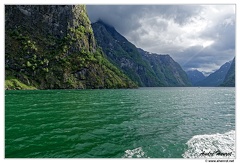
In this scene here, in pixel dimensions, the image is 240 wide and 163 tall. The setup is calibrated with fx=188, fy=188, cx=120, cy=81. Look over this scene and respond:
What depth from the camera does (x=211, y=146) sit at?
56.8ft

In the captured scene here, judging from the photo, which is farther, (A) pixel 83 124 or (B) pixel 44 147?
(A) pixel 83 124

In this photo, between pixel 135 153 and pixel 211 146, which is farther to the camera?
pixel 211 146

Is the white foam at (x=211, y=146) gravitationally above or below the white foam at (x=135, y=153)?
below

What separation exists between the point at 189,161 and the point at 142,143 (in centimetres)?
662

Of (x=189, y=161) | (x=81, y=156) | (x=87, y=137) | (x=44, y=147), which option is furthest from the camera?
(x=87, y=137)

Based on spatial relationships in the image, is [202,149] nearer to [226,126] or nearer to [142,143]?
[142,143]

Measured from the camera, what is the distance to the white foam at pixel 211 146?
15125mm

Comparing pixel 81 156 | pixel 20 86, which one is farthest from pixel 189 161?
pixel 20 86

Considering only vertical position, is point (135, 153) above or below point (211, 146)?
above

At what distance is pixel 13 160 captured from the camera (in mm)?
11820

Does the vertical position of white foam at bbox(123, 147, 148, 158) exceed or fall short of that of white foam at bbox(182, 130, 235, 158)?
it exceeds it

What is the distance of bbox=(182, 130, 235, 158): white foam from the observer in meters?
15.1

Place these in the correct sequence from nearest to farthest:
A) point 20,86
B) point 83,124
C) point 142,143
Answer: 1. point 142,143
2. point 83,124
3. point 20,86

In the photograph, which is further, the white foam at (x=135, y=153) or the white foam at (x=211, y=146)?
the white foam at (x=211, y=146)
